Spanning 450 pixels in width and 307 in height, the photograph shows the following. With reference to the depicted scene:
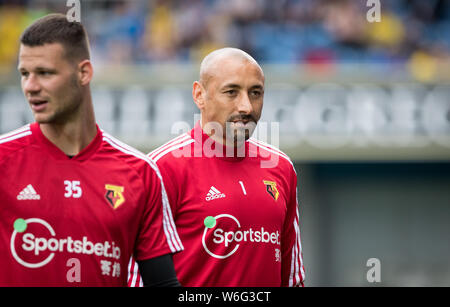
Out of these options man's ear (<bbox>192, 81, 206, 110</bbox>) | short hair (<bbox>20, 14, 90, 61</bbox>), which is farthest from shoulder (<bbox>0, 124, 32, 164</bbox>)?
man's ear (<bbox>192, 81, 206, 110</bbox>)

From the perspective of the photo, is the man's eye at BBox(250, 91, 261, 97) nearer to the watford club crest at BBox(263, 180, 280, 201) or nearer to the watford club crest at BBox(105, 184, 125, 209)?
the watford club crest at BBox(263, 180, 280, 201)

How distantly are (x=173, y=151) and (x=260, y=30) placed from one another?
30.1 ft

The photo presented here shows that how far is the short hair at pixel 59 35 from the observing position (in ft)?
13.1

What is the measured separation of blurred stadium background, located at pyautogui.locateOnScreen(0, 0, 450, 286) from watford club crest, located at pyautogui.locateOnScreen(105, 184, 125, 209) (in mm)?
8293

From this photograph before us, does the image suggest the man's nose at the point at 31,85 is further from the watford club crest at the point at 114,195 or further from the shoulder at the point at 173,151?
the shoulder at the point at 173,151

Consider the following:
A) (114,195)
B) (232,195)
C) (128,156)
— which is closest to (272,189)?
(232,195)

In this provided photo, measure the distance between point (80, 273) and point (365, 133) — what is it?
9.16 metres


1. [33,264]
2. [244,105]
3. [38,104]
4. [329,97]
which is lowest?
[33,264]

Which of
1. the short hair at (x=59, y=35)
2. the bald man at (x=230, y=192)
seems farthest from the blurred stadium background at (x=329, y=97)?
the short hair at (x=59, y=35)

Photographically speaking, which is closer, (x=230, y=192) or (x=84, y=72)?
(x=84, y=72)

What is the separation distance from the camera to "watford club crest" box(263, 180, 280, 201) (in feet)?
16.8

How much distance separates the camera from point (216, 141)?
5.20 metres

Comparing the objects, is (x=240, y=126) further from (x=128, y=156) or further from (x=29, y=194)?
(x=29, y=194)

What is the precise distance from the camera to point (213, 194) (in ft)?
16.3
